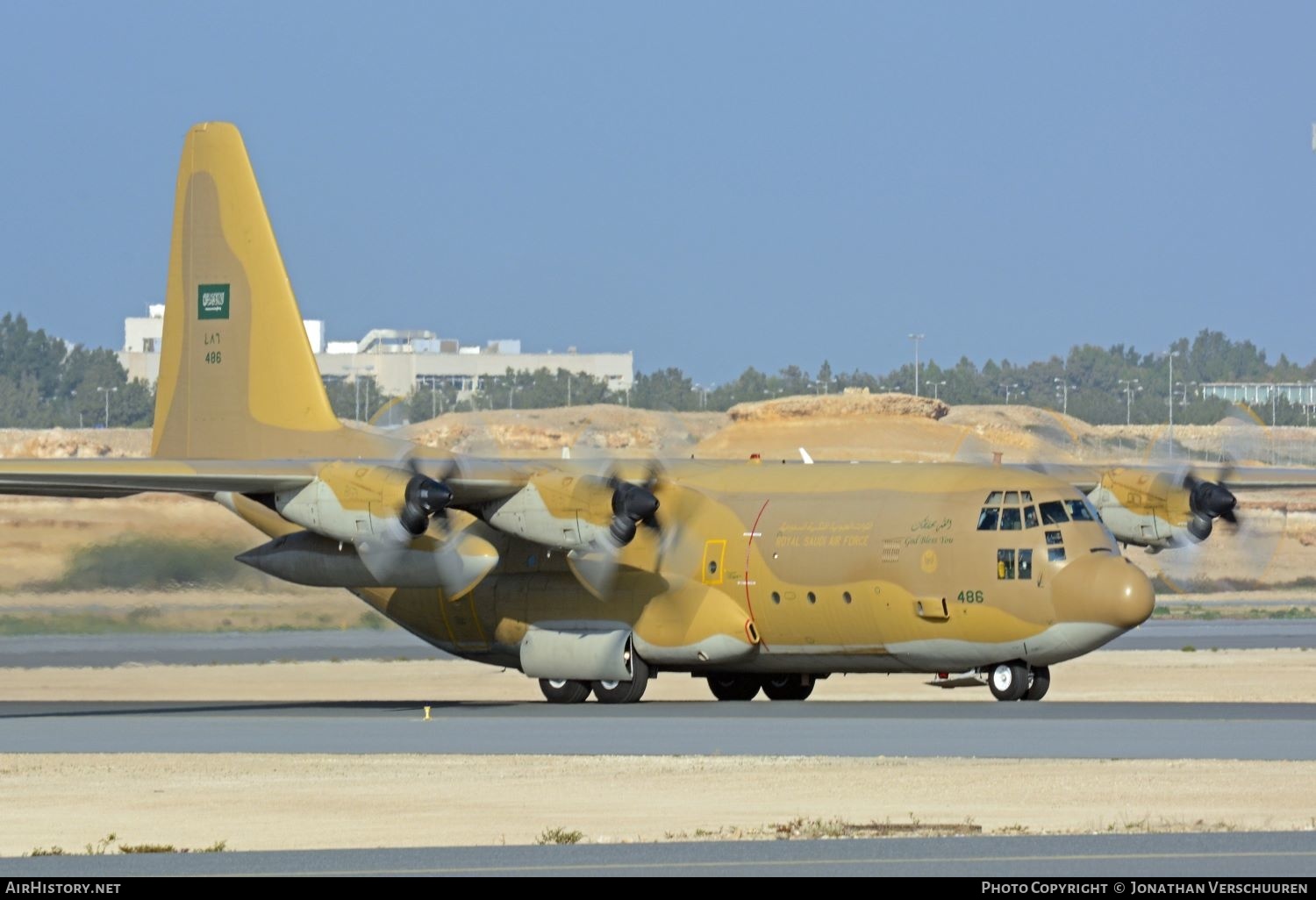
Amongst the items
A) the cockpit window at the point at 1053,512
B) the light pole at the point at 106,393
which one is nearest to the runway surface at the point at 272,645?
the cockpit window at the point at 1053,512

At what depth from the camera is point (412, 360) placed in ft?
479

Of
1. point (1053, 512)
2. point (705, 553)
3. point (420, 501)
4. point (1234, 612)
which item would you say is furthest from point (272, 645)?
point (1234, 612)

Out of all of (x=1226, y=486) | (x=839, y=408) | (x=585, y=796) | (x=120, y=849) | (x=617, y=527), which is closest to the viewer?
(x=120, y=849)

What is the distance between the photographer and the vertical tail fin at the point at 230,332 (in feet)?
114

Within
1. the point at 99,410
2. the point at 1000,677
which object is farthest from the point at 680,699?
the point at 99,410

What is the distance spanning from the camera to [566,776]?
2072 centimetres

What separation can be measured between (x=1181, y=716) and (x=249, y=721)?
11178 mm

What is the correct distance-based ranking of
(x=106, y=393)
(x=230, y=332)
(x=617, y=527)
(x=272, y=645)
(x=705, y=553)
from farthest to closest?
(x=106, y=393), (x=272, y=645), (x=230, y=332), (x=705, y=553), (x=617, y=527)

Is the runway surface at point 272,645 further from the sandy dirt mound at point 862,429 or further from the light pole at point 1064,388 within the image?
the light pole at point 1064,388

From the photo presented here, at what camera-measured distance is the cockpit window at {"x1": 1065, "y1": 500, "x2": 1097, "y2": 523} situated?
28297 mm

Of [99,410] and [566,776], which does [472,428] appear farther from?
[99,410]

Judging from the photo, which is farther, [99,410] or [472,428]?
[99,410]

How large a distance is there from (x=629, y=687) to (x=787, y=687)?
245 centimetres

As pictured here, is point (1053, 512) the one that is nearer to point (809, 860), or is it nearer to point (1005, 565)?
point (1005, 565)
